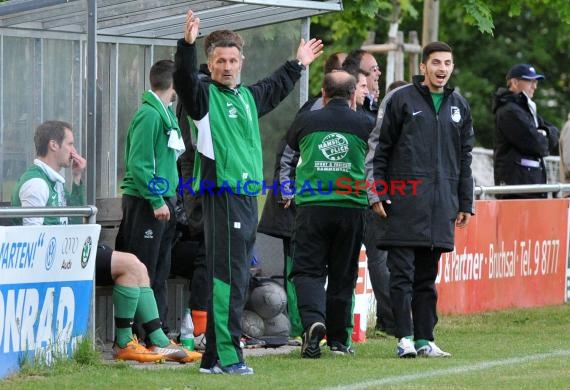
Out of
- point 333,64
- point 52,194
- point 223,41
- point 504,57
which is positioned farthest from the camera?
point 504,57

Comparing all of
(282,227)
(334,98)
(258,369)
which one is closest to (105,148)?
(282,227)

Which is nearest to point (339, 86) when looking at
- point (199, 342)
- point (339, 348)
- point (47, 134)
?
point (339, 348)

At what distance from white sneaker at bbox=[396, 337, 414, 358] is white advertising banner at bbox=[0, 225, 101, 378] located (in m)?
2.15

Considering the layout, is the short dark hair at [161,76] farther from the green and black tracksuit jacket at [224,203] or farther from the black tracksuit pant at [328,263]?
the green and black tracksuit jacket at [224,203]

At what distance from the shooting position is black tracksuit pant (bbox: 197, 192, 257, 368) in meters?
9.44

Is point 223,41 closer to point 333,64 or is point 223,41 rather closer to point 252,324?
point 333,64

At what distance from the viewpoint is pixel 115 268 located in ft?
34.3

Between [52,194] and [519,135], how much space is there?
21.0ft

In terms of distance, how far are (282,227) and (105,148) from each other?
78.2 inches

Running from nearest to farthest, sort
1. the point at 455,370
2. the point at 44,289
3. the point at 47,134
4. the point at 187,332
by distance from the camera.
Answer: the point at 455,370
the point at 44,289
the point at 47,134
the point at 187,332

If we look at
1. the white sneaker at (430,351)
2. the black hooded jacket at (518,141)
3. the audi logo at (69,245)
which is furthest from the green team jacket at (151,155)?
the black hooded jacket at (518,141)

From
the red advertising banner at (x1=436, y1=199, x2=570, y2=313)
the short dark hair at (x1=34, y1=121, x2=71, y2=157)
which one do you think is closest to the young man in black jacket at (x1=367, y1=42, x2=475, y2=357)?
the short dark hair at (x1=34, y1=121, x2=71, y2=157)

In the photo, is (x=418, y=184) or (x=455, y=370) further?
(x=418, y=184)

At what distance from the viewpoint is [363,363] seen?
33.4ft
